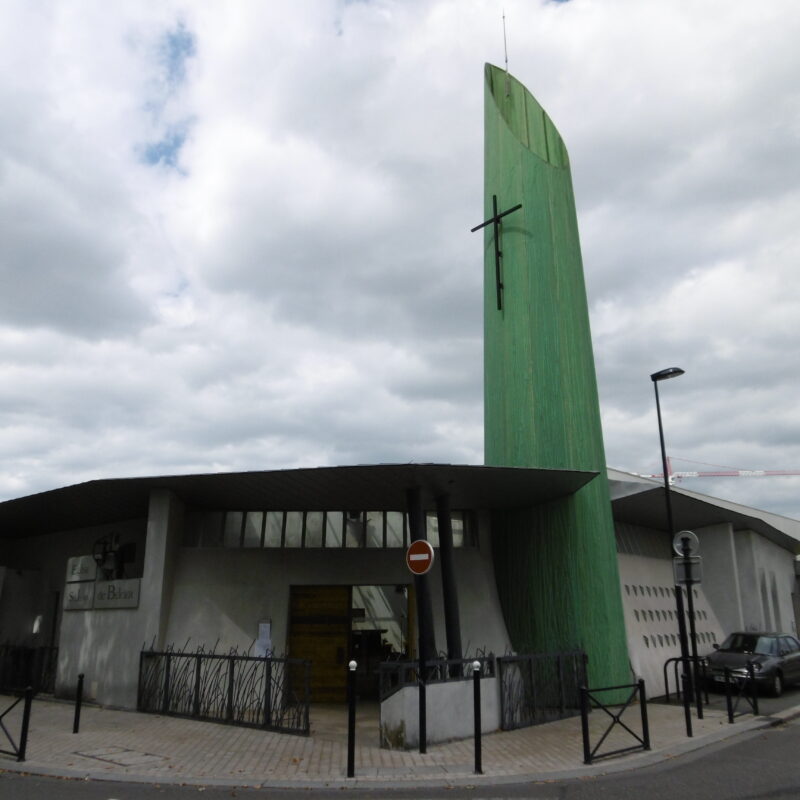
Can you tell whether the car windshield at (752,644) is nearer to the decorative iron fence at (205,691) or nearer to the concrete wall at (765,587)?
the concrete wall at (765,587)

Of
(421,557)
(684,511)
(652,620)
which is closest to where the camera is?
(421,557)

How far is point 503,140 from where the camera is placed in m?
19.5

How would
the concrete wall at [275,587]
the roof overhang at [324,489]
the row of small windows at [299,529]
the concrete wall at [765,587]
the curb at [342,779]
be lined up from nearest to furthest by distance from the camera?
1. the curb at [342,779]
2. the roof overhang at [324,489]
3. the concrete wall at [275,587]
4. the row of small windows at [299,529]
5. the concrete wall at [765,587]

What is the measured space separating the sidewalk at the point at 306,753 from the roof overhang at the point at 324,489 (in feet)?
13.4

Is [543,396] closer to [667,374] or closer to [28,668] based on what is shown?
[667,374]

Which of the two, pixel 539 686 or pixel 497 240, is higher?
pixel 497 240

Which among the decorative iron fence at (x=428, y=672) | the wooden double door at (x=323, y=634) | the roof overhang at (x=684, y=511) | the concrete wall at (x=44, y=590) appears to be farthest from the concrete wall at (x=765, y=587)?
the concrete wall at (x=44, y=590)

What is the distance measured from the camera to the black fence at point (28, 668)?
52.2 feet

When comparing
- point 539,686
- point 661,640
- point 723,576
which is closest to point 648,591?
point 661,640

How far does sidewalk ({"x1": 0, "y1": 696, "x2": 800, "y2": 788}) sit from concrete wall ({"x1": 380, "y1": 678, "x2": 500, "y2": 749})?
0.20m

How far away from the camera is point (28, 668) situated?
1633cm

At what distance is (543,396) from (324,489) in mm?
5803

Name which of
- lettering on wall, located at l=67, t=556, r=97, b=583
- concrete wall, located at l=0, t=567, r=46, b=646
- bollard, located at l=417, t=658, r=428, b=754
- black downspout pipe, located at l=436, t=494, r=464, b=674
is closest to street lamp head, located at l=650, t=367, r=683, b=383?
black downspout pipe, located at l=436, t=494, r=464, b=674

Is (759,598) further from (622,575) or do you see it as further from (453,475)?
(453,475)
